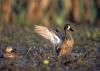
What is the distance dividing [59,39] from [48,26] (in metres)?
1.36

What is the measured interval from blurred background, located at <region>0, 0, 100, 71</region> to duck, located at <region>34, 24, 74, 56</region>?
23 cm

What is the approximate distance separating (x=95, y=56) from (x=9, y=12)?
6445 millimetres

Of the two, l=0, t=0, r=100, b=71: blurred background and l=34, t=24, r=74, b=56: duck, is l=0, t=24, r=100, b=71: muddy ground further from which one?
l=34, t=24, r=74, b=56: duck

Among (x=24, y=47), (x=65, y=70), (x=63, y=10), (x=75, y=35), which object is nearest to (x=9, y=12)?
(x=63, y=10)

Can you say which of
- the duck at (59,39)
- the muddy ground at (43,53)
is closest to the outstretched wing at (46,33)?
the duck at (59,39)

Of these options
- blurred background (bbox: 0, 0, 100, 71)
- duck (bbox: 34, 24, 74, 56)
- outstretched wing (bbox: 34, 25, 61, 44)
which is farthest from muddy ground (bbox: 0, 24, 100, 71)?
outstretched wing (bbox: 34, 25, 61, 44)

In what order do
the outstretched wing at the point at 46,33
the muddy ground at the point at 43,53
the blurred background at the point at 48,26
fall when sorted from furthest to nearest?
the outstretched wing at the point at 46,33
the blurred background at the point at 48,26
the muddy ground at the point at 43,53

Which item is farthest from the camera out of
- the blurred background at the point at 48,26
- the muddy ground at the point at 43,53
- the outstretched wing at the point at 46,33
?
the outstretched wing at the point at 46,33

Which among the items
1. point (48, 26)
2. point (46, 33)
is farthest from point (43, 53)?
point (48, 26)

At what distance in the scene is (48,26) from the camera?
1082 centimetres

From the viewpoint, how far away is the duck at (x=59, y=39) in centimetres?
904

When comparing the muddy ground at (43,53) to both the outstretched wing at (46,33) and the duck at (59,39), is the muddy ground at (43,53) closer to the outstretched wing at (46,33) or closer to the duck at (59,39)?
the duck at (59,39)

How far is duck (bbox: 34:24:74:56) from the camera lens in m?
9.04

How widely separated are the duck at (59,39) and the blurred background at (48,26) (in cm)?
23
